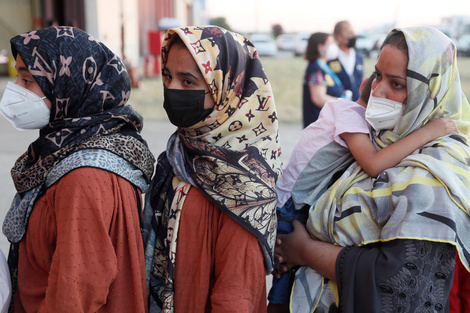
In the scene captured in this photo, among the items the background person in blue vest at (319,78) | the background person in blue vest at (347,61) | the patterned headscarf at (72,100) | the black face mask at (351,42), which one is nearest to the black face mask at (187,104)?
the patterned headscarf at (72,100)

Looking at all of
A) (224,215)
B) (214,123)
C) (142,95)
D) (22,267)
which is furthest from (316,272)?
(142,95)

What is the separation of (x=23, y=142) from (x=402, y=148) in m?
6.65

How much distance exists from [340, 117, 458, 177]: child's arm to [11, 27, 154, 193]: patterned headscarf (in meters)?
0.80

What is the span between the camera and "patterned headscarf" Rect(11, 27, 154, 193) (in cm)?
181

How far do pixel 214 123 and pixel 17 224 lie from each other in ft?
2.57

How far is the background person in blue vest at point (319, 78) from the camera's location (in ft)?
18.3

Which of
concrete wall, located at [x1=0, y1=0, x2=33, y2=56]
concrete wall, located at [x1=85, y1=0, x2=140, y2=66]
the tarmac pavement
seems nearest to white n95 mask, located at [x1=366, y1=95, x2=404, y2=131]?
the tarmac pavement

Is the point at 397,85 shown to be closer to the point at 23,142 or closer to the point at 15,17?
the point at 23,142

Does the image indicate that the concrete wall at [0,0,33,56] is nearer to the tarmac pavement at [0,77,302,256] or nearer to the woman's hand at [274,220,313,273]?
the tarmac pavement at [0,77,302,256]

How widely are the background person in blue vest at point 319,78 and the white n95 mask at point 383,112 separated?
370cm

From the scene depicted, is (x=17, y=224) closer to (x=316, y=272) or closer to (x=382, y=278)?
(x=316, y=272)

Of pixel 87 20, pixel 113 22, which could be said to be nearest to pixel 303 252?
pixel 87 20

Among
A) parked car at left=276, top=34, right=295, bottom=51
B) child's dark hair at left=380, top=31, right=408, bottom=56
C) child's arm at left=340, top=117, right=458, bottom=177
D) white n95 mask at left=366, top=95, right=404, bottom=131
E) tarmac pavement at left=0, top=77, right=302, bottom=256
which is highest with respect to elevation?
child's dark hair at left=380, top=31, right=408, bottom=56

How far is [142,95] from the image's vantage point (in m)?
12.8
